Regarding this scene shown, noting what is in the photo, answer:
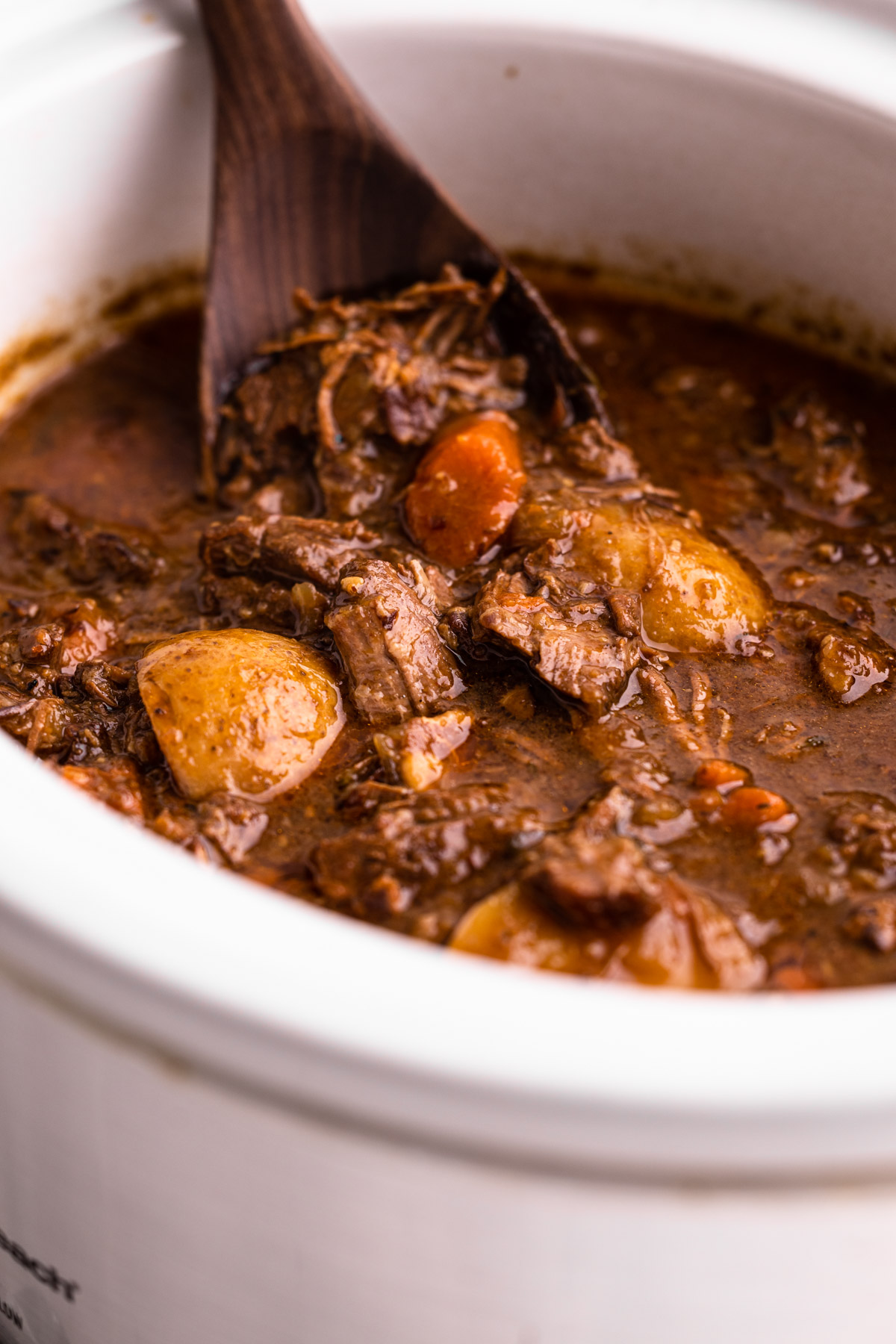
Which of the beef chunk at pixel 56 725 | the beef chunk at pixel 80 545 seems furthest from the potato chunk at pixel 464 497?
the beef chunk at pixel 56 725

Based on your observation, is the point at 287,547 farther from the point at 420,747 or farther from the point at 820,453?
the point at 820,453

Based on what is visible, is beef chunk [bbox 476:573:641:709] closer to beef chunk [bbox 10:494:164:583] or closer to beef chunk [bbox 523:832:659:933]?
beef chunk [bbox 523:832:659:933]

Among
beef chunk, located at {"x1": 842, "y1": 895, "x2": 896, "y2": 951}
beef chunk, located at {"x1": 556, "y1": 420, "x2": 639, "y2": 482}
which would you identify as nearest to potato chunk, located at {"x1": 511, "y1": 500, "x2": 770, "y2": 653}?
beef chunk, located at {"x1": 556, "y1": 420, "x2": 639, "y2": 482}

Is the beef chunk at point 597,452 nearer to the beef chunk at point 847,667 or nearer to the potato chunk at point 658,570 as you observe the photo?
the potato chunk at point 658,570

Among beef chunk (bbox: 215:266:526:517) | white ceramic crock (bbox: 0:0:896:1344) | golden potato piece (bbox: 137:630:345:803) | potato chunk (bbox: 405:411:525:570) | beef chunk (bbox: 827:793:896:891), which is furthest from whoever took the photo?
beef chunk (bbox: 215:266:526:517)

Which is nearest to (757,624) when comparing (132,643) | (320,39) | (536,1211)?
(132,643)

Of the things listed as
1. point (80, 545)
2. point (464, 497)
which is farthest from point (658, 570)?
point (80, 545)

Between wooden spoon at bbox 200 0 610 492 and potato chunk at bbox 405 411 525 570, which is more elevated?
wooden spoon at bbox 200 0 610 492

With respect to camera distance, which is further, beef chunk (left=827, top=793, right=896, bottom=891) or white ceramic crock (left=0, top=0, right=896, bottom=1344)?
beef chunk (left=827, top=793, right=896, bottom=891)
